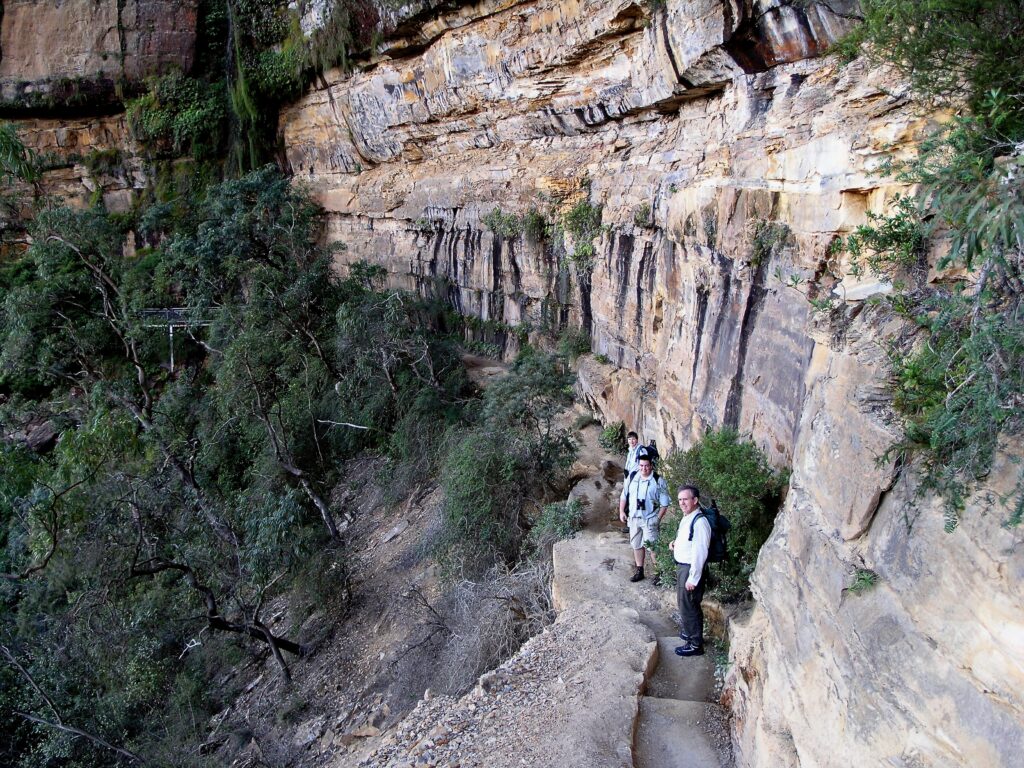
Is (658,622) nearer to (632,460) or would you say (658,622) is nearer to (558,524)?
(632,460)

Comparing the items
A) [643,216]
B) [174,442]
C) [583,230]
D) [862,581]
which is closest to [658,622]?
[862,581]

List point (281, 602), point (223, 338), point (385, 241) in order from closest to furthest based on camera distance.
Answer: point (281, 602)
point (223, 338)
point (385, 241)

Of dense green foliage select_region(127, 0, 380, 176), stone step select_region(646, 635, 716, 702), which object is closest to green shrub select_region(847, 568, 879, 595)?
stone step select_region(646, 635, 716, 702)

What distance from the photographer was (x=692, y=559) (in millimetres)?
4578

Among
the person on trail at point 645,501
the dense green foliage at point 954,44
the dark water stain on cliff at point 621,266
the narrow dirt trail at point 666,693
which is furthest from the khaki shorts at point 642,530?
the dark water stain on cliff at point 621,266

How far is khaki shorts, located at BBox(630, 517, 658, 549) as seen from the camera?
5918 millimetres

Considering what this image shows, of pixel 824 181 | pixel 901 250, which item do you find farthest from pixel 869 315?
pixel 824 181

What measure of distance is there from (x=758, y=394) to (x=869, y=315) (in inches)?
84.6

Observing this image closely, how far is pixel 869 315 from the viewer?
354 cm

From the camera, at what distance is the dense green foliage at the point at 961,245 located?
94.3 inches

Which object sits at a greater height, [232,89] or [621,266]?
[232,89]

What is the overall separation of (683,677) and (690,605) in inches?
21.7

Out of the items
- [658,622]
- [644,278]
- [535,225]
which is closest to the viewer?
[658,622]

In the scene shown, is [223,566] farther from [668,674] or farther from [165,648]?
A: [668,674]
